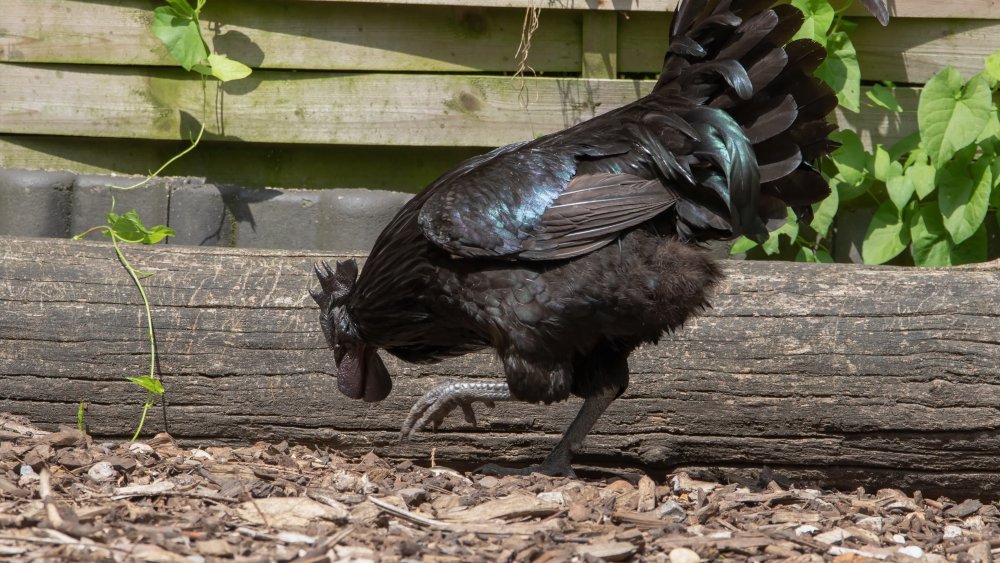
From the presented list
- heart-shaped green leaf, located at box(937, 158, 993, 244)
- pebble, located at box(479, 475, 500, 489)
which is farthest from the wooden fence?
pebble, located at box(479, 475, 500, 489)

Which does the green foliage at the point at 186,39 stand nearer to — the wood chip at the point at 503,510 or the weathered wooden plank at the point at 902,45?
the weathered wooden plank at the point at 902,45

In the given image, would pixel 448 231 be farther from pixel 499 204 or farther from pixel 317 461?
pixel 317 461

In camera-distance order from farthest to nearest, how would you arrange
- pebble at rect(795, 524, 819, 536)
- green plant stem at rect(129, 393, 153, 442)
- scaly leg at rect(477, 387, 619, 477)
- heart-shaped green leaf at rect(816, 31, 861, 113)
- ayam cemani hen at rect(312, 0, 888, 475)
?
heart-shaped green leaf at rect(816, 31, 861, 113) < green plant stem at rect(129, 393, 153, 442) < scaly leg at rect(477, 387, 619, 477) < ayam cemani hen at rect(312, 0, 888, 475) < pebble at rect(795, 524, 819, 536)

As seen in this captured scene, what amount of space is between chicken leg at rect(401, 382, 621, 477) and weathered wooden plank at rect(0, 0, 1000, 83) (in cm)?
239

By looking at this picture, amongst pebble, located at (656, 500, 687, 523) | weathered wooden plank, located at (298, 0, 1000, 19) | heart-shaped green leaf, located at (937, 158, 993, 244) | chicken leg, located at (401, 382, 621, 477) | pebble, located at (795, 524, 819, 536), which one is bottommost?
pebble, located at (795, 524, 819, 536)

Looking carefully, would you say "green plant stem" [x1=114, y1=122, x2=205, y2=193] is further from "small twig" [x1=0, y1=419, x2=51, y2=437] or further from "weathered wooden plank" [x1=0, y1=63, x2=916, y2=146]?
"small twig" [x1=0, y1=419, x2=51, y2=437]

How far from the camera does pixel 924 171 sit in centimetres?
528

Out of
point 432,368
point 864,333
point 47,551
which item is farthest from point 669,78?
point 47,551

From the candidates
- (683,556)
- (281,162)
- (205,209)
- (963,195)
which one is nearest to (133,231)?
(205,209)

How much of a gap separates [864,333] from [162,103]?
12.9 ft

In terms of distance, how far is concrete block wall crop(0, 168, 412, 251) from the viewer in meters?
5.43

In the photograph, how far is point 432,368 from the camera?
420 cm

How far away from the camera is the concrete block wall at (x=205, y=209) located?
5426 millimetres

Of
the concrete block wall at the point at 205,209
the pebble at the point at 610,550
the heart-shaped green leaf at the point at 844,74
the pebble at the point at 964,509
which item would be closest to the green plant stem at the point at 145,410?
the concrete block wall at the point at 205,209
